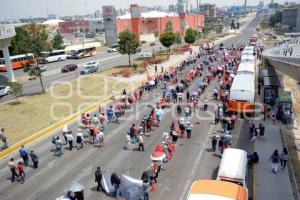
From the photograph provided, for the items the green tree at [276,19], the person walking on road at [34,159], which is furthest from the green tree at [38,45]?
the green tree at [276,19]

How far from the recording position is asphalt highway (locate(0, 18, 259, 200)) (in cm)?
1772

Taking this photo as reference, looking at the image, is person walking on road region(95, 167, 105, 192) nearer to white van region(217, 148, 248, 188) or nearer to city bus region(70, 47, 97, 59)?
white van region(217, 148, 248, 188)

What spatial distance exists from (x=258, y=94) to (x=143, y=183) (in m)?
23.8

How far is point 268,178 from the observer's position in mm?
17984

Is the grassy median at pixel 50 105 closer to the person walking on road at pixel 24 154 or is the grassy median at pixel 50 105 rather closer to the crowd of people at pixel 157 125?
the crowd of people at pixel 157 125

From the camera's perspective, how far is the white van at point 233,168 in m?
15.3

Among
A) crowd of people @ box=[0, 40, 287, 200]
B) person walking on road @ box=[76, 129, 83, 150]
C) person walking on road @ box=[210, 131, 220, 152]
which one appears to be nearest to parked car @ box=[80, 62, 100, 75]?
crowd of people @ box=[0, 40, 287, 200]

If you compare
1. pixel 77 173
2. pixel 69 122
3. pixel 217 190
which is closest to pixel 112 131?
pixel 69 122

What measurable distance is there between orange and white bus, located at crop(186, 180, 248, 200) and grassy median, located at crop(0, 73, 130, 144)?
1655 centimetres

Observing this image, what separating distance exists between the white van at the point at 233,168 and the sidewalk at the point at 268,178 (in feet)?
4.46

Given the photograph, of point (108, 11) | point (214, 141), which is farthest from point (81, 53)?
point (214, 141)

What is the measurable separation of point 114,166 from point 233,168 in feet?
24.7

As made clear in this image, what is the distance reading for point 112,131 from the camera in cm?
2664

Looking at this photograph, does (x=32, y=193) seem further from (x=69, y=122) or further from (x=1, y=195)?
(x=69, y=122)
